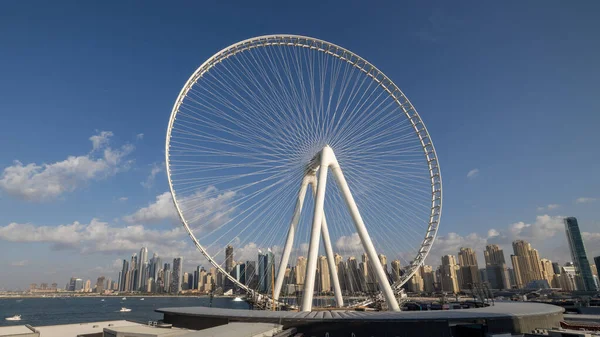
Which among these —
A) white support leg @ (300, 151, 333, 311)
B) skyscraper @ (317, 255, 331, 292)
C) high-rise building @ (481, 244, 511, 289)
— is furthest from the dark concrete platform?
high-rise building @ (481, 244, 511, 289)

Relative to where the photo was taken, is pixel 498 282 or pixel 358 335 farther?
pixel 498 282

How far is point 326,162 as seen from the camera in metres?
31.5

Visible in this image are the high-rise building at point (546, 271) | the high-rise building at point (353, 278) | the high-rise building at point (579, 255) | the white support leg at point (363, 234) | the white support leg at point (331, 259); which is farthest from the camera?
the high-rise building at point (546, 271)

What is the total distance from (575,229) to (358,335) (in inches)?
6923

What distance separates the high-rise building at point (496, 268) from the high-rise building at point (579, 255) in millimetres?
26661

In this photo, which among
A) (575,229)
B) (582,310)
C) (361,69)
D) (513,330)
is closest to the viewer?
(513,330)

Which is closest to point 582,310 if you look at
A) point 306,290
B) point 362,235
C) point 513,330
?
point 513,330

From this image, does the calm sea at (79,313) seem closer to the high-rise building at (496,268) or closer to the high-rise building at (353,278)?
the high-rise building at (353,278)

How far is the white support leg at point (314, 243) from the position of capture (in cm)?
2784

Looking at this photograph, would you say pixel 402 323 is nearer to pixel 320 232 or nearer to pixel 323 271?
pixel 320 232

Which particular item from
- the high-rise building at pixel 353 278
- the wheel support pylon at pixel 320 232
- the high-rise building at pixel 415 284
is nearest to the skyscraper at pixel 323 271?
the high-rise building at pixel 353 278

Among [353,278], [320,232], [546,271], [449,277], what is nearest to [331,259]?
[320,232]

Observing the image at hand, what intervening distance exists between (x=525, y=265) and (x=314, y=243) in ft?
559

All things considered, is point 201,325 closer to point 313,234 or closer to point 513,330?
point 313,234
